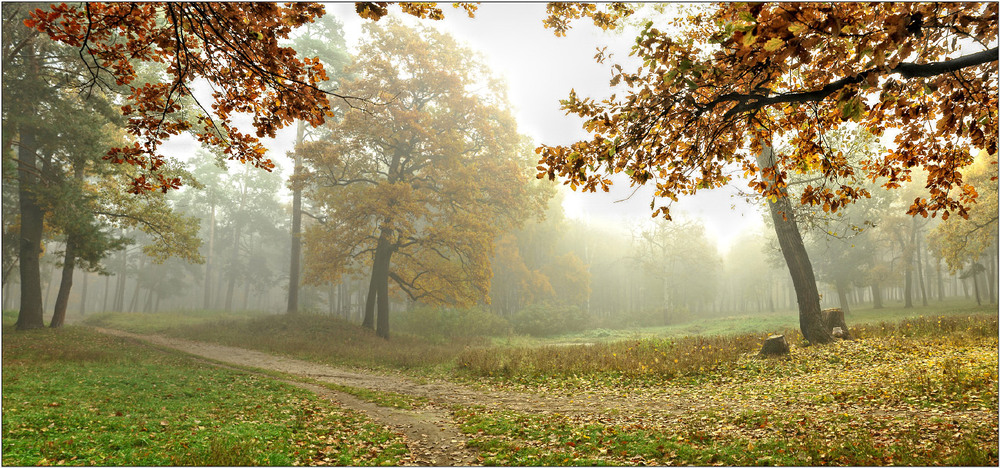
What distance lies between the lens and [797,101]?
438 centimetres

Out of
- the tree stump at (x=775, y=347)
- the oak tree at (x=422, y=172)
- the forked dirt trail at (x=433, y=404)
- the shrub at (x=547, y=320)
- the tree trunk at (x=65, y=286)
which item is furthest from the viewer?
the shrub at (x=547, y=320)

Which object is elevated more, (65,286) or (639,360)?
(65,286)

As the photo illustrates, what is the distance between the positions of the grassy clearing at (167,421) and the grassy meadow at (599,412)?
0.11ft

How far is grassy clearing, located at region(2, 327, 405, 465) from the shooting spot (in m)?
5.39

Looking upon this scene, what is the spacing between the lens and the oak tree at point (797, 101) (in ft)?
11.9

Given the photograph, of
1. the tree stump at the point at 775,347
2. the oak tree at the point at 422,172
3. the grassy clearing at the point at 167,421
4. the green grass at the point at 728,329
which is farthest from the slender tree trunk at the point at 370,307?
the tree stump at the point at 775,347

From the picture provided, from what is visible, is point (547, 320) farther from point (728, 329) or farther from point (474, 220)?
point (474, 220)

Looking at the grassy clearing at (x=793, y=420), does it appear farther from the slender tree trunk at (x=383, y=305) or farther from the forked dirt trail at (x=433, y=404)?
the slender tree trunk at (x=383, y=305)

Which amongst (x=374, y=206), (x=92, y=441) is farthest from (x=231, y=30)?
(x=374, y=206)

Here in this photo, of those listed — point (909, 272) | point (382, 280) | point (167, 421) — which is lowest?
point (167, 421)

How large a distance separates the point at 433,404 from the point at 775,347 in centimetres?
948

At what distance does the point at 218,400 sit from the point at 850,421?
11.1m

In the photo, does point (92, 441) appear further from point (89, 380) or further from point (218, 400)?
point (89, 380)

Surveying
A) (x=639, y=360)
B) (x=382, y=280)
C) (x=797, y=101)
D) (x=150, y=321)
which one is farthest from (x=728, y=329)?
(x=150, y=321)
